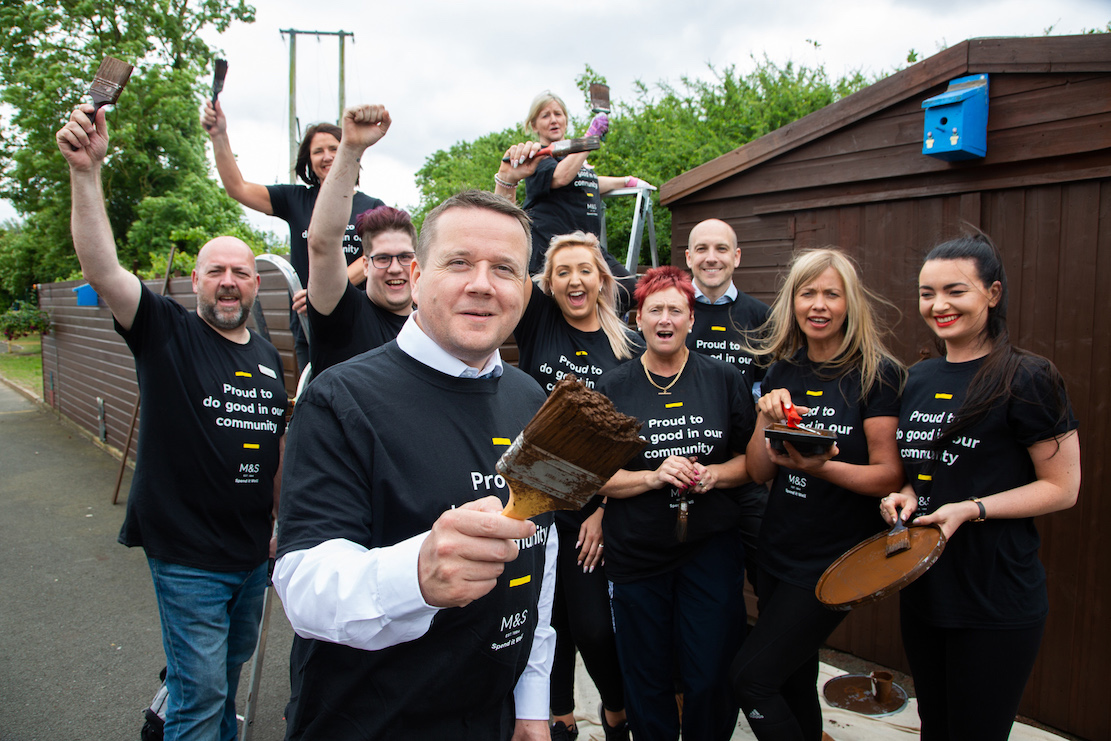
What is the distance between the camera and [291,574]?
127cm

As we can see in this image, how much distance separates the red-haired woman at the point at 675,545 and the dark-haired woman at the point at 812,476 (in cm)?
17

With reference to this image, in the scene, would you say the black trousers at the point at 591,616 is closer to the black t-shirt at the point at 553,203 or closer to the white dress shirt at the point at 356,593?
the white dress shirt at the point at 356,593

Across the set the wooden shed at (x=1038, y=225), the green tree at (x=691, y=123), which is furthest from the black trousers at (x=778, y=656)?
the green tree at (x=691, y=123)

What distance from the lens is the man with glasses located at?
7.31 feet

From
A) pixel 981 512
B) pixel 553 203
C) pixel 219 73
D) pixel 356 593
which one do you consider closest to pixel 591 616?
pixel 981 512

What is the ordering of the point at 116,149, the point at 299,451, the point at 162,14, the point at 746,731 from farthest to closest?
1. the point at 162,14
2. the point at 116,149
3. the point at 746,731
4. the point at 299,451

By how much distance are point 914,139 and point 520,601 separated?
13.0 ft

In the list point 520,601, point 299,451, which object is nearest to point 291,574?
point 299,451

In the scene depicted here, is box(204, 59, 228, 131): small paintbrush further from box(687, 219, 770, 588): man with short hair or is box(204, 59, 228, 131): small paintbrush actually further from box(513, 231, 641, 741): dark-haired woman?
box(687, 219, 770, 588): man with short hair

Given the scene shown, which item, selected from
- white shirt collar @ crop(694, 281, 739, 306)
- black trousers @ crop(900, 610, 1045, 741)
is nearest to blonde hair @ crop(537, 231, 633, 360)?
white shirt collar @ crop(694, 281, 739, 306)

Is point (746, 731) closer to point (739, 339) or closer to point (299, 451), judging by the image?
Result: point (739, 339)

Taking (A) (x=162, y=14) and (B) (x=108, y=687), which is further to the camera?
(A) (x=162, y=14)

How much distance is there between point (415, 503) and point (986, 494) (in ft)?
7.11

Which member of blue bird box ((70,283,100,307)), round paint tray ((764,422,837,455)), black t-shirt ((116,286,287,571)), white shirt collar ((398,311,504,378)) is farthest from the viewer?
blue bird box ((70,283,100,307))
